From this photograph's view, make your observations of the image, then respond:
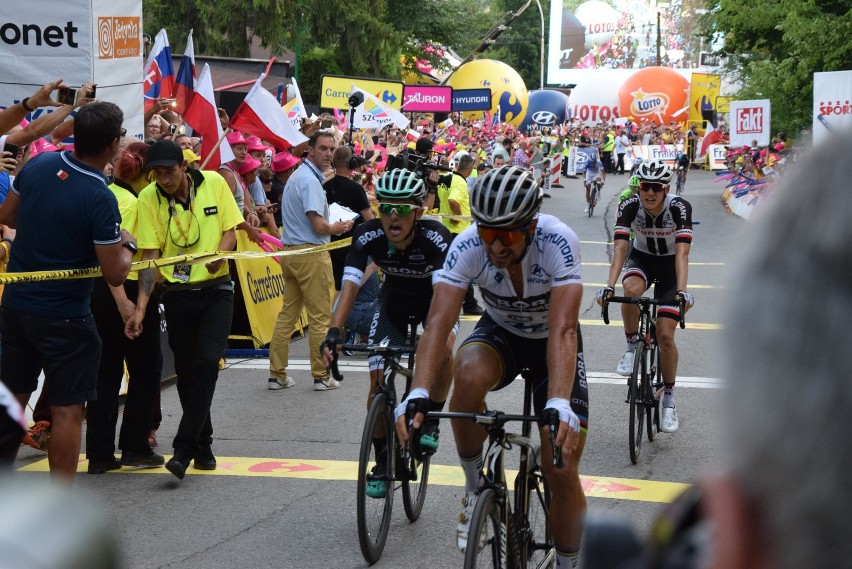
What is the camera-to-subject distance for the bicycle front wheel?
4176 millimetres

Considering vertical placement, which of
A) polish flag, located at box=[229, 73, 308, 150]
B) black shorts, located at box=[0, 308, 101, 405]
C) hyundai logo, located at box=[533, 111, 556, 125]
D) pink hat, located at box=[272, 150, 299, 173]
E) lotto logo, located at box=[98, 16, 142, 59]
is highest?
hyundai logo, located at box=[533, 111, 556, 125]

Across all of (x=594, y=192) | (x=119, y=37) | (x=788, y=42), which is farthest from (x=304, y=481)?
(x=788, y=42)

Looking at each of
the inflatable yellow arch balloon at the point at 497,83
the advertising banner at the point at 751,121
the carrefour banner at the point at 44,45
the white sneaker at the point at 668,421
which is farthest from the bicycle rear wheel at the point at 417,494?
the inflatable yellow arch balloon at the point at 497,83

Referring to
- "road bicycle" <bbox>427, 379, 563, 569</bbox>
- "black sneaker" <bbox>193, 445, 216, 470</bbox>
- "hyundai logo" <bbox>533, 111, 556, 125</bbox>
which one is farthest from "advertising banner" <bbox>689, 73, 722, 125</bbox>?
"road bicycle" <bbox>427, 379, 563, 569</bbox>

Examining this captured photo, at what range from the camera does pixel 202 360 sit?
7.04 metres

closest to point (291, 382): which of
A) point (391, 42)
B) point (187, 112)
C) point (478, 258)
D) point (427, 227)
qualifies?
point (187, 112)

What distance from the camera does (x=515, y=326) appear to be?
5.17 m

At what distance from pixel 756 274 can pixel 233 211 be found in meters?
6.62

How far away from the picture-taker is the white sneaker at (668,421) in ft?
27.7

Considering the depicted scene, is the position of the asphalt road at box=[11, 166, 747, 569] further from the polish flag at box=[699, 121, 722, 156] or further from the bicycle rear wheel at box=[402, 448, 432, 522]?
the polish flag at box=[699, 121, 722, 156]

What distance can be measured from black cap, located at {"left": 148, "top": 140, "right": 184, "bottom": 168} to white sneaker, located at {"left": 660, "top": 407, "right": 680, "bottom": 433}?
4160 millimetres

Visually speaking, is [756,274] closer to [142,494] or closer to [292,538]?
[292,538]

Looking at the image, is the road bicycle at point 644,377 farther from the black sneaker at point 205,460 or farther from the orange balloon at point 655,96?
the orange balloon at point 655,96

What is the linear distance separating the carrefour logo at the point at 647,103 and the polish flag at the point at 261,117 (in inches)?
1704
